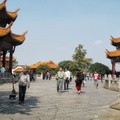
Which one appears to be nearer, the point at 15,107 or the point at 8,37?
the point at 15,107

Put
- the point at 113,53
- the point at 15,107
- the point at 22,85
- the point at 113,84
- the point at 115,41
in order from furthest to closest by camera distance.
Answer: the point at 115,41 → the point at 113,53 → the point at 113,84 → the point at 22,85 → the point at 15,107

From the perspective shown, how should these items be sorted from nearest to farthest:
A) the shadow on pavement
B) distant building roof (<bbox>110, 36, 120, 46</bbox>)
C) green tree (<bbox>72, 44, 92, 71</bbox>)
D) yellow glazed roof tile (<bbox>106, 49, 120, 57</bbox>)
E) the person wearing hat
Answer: the shadow on pavement → the person wearing hat → yellow glazed roof tile (<bbox>106, 49, 120, 57</bbox>) → distant building roof (<bbox>110, 36, 120, 46</bbox>) → green tree (<bbox>72, 44, 92, 71</bbox>)

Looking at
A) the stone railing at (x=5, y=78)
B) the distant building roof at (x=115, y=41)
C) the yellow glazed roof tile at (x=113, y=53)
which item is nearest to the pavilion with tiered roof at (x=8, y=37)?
the stone railing at (x=5, y=78)

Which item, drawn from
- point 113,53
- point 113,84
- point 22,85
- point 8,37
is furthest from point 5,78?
point 113,53

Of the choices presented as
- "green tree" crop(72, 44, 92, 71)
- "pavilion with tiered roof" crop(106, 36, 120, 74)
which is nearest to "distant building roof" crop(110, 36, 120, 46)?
"pavilion with tiered roof" crop(106, 36, 120, 74)

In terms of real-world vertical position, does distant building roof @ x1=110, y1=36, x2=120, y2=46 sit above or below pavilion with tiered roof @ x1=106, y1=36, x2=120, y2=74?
above

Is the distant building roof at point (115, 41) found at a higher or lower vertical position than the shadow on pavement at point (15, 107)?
higher

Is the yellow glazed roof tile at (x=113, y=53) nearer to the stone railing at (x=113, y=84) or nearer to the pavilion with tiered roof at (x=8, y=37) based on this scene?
the pavilion with tiered roof at (x=8, y=37)

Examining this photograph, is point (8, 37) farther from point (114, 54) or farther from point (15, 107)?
point (114, 54)

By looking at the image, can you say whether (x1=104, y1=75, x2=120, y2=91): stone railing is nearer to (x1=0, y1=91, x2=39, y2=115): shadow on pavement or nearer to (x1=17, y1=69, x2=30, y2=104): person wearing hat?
(x1=17, y1=69, x2=30, y2=104): person wearing hat

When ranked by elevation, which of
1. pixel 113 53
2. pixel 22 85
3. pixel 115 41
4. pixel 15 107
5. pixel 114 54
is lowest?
pixel 15 107

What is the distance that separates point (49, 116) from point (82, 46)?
4468 cm

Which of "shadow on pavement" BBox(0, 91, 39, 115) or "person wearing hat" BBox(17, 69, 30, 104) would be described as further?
"person wearing hat" BBox(17, 69, 30, 104)

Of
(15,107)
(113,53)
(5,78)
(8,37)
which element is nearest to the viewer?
(15,107)
